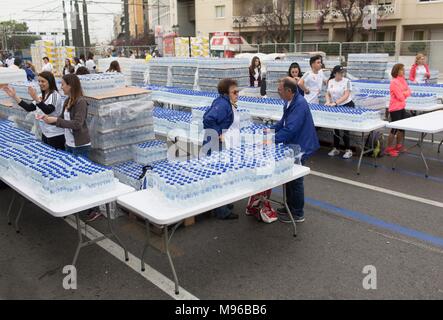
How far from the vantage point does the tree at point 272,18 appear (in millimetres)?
39281

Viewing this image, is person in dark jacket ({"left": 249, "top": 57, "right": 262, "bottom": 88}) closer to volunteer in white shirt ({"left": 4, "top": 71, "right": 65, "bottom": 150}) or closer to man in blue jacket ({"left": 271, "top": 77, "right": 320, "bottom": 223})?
man in blue jacket ({"left": 271, "top": 77, "right": 320, "bottom": 223})

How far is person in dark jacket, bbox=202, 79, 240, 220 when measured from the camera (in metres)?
5.36

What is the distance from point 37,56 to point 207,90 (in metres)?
18.6

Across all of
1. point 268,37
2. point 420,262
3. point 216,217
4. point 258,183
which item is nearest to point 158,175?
point 258,183

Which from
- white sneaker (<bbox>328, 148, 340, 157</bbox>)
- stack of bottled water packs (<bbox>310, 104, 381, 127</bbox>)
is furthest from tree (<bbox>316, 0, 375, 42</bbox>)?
stack of bottled water packs (<bbox>310, 104, 381, 127</bbox>)

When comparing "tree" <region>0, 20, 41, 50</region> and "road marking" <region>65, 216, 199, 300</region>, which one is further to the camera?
"tree" <region>0, 20, 41, 50</region>

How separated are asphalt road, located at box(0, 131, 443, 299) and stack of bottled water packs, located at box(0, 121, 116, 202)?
907 mm

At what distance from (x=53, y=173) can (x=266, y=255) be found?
2.40m

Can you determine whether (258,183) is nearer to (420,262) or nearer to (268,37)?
(420,262)

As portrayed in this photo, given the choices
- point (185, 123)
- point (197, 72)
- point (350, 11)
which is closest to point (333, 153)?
point (185, 123)

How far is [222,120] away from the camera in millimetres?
5379

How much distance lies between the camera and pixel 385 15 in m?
33.2

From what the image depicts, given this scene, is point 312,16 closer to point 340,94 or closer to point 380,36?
point 380,36

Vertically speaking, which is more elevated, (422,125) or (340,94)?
(340,94)
